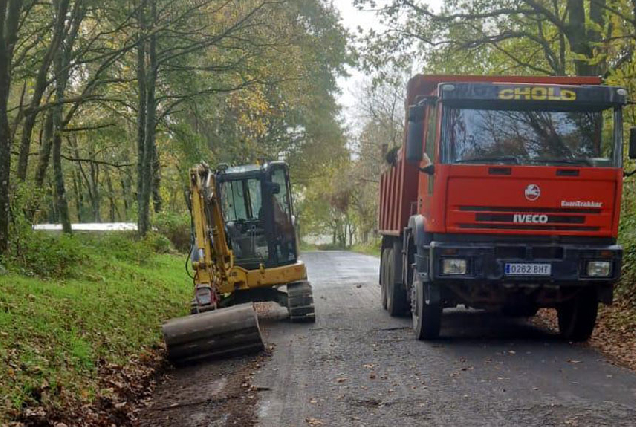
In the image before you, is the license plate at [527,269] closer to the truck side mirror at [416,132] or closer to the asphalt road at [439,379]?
the asphalt road at [439,379]

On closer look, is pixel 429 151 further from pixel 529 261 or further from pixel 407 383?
pixel 407 383

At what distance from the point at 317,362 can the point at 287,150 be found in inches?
1214

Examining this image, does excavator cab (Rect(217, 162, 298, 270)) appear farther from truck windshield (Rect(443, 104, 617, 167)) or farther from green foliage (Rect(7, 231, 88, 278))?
truck windshield (Rect(443, 104, 617, 167))

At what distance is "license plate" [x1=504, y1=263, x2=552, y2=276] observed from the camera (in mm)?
8938

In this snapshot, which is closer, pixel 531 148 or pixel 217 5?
pixel 531 148

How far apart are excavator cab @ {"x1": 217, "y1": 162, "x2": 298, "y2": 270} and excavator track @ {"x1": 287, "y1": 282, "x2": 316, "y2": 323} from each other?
2.87ft

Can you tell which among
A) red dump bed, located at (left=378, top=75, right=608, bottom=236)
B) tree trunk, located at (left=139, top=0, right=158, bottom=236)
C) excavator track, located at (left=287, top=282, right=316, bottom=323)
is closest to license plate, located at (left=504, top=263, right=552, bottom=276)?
red dump bed, located at (left=378, top=75, right=608, bottom=236)

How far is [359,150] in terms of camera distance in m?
49.2

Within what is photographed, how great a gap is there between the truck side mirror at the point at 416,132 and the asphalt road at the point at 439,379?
2.56 meters

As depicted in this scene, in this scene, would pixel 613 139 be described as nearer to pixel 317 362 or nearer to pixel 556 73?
pixel 317 362

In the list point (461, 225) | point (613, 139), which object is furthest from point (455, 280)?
point (613, 139)

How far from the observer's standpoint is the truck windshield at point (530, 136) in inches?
359

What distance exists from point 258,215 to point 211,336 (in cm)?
450

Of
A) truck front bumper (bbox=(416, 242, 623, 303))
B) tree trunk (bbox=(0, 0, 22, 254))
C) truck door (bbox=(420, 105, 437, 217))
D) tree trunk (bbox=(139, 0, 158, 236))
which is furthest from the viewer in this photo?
tree trunk (bbox=(139, 0, 158, 236))
